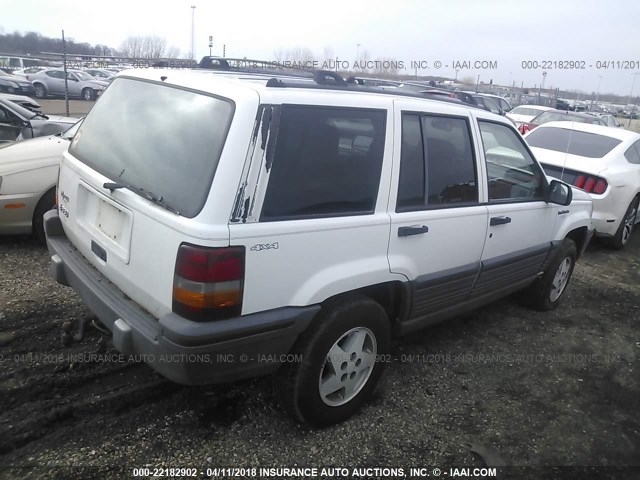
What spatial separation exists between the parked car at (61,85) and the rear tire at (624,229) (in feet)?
76.5

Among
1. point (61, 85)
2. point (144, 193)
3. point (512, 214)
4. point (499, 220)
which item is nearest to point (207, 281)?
point (144, 193)

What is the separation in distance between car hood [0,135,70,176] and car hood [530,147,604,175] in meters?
5.51

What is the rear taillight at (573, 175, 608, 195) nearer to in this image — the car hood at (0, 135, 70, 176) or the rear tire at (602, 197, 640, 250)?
the rear tire at (602, 197, 640, 250)

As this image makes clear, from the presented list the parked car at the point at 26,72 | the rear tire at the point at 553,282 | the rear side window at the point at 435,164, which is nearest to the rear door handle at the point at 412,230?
the rear side window at the point at 435,164

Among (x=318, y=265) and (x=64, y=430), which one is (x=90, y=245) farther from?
(x=318, y=265)

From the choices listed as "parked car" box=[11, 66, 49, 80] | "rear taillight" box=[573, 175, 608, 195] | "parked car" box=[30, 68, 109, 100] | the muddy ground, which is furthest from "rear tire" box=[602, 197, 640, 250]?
"parked car" box=[11, 66, 49, 80]

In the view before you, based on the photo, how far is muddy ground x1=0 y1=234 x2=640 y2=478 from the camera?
2561 millimetres

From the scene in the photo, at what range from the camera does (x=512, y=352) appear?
395 cm

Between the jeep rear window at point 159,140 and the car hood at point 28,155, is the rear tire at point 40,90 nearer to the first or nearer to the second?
the car hood at point 28,155

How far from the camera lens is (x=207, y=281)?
2.11 metres

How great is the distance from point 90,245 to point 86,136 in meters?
0.77

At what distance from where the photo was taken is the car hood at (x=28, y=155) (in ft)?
15.0

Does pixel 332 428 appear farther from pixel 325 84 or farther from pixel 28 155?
pixel 28 155

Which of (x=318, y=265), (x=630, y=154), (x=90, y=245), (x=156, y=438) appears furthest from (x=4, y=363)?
(x=630, y=154)
